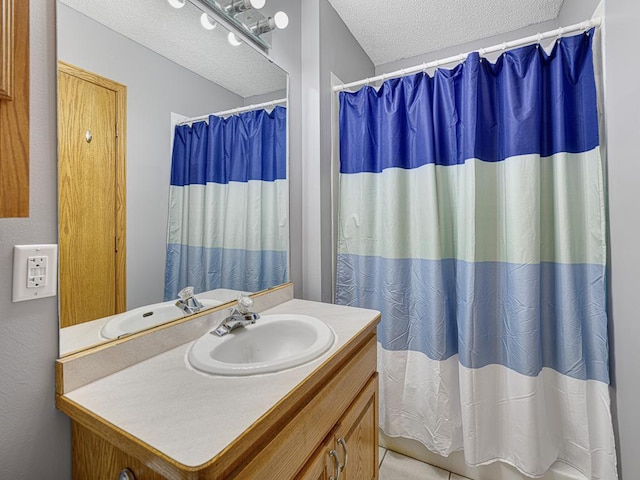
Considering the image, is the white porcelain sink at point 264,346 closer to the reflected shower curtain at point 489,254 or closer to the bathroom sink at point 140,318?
the bathroom sink at point 140,318

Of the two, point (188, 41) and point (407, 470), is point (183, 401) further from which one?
point (407, 470)

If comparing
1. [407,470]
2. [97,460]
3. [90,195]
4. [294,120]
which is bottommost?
[407,470]

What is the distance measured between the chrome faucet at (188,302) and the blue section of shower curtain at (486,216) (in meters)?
0.88

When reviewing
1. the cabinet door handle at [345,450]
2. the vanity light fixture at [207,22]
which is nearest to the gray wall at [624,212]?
the cabinet door handle at [345,450]

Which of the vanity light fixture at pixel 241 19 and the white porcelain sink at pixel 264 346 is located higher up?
the vanity light fixture at pixel 241 19

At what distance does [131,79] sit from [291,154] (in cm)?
81

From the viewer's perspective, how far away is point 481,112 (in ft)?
4.73

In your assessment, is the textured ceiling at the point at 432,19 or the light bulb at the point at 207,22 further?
the textured ceiling at the point at 432,19

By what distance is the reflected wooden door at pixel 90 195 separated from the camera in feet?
2.48

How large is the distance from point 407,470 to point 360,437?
2.51 feet

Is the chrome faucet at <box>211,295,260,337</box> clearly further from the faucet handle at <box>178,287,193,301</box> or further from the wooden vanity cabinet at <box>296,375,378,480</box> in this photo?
the wooden vanity cabinet at <box>296,375,378,480</box>

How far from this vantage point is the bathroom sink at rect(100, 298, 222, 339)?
0.87 metres

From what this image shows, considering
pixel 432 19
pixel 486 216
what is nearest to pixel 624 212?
pixel 486 216

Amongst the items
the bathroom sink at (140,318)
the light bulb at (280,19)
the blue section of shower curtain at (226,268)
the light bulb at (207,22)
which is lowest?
the bathroom sink at (140,318)
